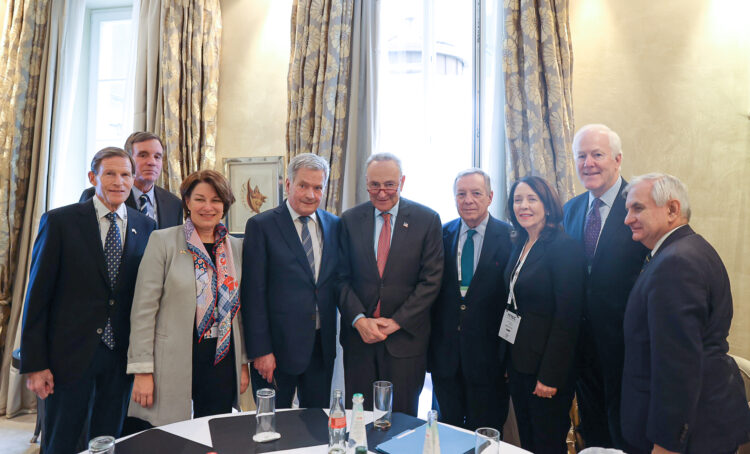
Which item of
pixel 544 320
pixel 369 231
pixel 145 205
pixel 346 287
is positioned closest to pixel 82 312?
pixel 145 205

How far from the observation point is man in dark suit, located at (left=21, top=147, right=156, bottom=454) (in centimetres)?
217

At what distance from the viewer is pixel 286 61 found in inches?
156

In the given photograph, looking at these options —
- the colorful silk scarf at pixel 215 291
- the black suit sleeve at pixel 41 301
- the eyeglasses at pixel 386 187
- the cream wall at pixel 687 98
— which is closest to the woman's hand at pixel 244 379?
the colorful silk scarf at pixel 215 291

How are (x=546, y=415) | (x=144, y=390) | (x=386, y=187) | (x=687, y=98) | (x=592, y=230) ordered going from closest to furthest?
(x=144, y=390) < (x=546, y=415) < (x=592, y=230) < (x=386, y=187) < (x=687, y=98)

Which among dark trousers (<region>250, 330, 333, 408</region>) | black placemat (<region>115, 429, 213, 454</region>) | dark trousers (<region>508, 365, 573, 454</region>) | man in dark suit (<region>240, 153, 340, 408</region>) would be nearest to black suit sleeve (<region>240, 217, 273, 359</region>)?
man in dark suit (<region>240, 153, 340, 408</region>)

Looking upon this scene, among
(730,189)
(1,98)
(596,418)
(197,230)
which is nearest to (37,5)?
(1,98)

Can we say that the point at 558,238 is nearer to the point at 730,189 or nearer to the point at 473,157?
the point at 473,157

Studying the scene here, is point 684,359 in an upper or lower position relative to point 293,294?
lower

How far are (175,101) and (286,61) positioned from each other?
3.10 feet

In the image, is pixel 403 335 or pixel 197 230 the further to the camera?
pixel 403 335

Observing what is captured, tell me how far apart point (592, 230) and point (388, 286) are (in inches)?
41.8

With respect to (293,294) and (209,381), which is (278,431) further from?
(293,294)

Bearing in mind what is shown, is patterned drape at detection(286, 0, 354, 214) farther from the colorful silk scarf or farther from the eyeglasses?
the colorful silk scarf

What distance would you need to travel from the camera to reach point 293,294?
241cm
